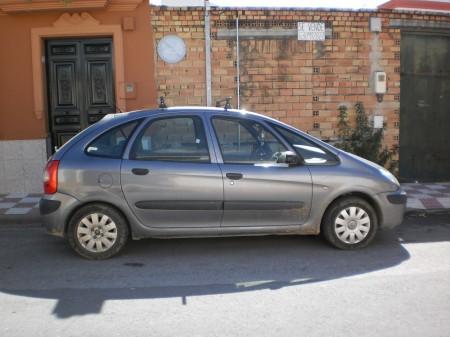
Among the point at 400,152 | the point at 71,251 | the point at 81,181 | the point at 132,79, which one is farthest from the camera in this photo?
the point at 400,152

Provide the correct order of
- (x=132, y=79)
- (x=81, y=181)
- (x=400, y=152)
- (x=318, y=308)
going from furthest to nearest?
(x=400, y=152), (x=132, y=79), (x=81, y=181), (x=318, y=308)

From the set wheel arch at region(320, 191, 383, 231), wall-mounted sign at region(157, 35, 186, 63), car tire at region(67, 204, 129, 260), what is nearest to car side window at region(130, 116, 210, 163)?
car tire at region(67, 204, 129, 260)

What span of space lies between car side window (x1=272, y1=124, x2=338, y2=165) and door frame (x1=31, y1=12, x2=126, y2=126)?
14.3 feet

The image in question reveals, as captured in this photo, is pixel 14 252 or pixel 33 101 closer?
pixel 14 252

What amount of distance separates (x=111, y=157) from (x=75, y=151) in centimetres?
38

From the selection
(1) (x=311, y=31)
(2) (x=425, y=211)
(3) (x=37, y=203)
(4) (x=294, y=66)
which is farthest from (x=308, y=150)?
(3) (x=37, y=203)

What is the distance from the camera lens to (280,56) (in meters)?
9.52

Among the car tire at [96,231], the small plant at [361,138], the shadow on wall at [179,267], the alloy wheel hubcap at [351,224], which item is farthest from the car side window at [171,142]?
the small plant at [361,138]

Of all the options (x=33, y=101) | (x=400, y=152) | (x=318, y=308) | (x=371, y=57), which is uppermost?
(x=371, y=57)

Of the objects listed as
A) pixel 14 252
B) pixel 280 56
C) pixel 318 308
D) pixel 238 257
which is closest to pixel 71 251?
pixel 14 252

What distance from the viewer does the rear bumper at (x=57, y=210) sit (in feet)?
17.8

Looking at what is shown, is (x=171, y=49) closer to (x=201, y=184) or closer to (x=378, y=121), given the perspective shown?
(x=378, y=121)

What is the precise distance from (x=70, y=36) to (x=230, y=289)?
6336 millimetres

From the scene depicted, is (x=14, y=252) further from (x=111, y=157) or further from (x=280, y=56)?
(x=280, y=56)
